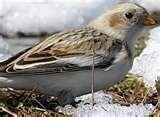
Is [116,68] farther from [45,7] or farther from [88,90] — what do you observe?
[45,7]

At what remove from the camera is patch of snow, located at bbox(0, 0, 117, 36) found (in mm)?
10969

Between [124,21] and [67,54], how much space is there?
0.67m

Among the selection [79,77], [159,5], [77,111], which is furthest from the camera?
[159,5]

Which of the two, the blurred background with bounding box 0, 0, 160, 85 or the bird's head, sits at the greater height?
the bird's head

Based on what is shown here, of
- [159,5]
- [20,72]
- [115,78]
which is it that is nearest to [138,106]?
[115,78]

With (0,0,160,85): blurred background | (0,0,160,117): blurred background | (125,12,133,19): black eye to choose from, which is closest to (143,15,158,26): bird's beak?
(125,12,133,19): black eye

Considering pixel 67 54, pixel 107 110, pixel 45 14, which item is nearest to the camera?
pixel 107 110

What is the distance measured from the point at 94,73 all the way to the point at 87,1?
6674 millimetres

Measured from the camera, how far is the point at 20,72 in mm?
5691

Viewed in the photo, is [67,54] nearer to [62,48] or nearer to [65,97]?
[62,48]

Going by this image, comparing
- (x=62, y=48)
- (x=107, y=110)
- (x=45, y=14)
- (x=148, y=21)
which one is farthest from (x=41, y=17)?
(x=107, y=110)

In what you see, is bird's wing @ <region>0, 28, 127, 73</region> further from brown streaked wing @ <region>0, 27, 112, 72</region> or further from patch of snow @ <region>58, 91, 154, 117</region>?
patch of snow @ <region>58, 91, 154, 117</region>

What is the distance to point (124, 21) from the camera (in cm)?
636

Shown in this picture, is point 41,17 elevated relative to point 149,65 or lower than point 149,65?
lower
